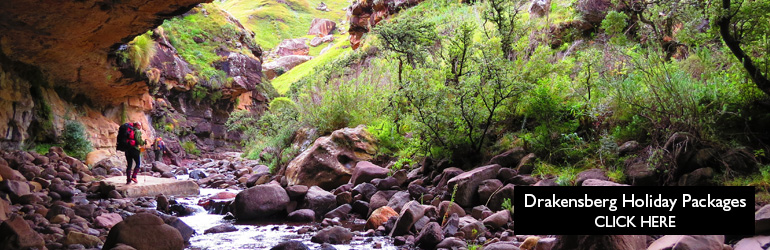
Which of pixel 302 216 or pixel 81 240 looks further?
pixel 302 216

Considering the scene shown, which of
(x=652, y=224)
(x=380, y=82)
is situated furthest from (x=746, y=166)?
(x=380, y=82)

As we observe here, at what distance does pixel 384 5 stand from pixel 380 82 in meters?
13.0

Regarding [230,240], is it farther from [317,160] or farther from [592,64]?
[592,64]

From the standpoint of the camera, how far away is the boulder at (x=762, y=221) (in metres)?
3.26

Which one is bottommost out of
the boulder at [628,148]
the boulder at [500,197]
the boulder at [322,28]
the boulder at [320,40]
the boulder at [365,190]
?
the boulder at [365,190]

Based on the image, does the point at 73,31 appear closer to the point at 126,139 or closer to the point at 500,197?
the point at 126,139

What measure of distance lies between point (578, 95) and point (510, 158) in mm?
1555

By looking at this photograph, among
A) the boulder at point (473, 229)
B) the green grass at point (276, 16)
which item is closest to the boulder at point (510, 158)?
the boulder at point (473, 229)

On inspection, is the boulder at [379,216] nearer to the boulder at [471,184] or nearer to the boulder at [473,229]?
the boulder at [471,184]

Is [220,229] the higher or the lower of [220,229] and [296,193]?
the lower

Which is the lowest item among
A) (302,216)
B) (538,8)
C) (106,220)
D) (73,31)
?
(302,216)

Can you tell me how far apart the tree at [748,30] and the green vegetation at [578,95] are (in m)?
0.01

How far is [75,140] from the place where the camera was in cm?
1229

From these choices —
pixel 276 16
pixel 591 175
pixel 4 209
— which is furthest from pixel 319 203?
pixel 276 16
